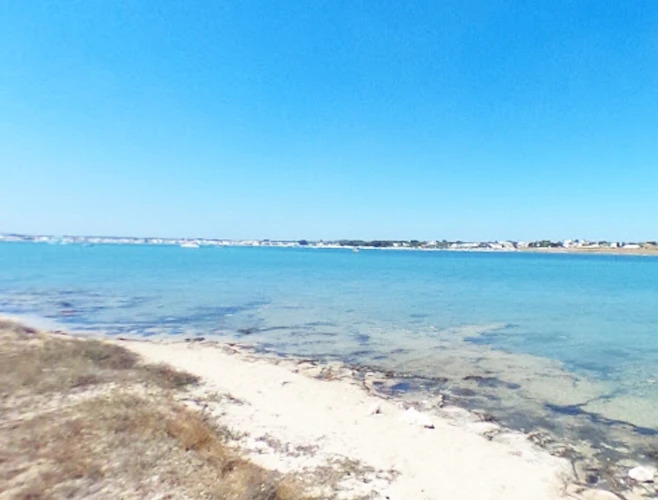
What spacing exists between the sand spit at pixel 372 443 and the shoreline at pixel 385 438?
0.02 meters

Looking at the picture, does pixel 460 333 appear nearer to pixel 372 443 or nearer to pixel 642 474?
pixel 642 474

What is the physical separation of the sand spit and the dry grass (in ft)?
2.55

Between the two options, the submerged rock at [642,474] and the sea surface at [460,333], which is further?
the sea surface at [460,333]

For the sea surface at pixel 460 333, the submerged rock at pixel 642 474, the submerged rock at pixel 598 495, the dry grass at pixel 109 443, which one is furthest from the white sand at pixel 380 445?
the sea surface at pixel 460 333

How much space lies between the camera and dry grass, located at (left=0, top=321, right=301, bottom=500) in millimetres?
5797

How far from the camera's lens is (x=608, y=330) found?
23500 millimetres

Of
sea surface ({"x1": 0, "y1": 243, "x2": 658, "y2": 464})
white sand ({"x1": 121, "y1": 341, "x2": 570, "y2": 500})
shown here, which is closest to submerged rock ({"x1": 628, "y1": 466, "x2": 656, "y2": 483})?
sea surface ({"x1": 0, "y1": 243, "x2": 658, "y2": 464})

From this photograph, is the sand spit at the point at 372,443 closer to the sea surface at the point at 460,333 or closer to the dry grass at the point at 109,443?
the dry grass at the point at 109,443

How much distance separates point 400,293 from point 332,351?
24.5 metres

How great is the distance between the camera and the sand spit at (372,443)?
6.74 meters

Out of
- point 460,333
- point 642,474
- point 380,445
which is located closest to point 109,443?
point 380,445

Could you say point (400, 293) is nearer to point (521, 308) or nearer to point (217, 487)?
point (521, 308)

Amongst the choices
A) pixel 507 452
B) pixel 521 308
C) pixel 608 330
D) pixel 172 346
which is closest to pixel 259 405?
pixel 507 452

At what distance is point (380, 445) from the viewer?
26.8 feet
